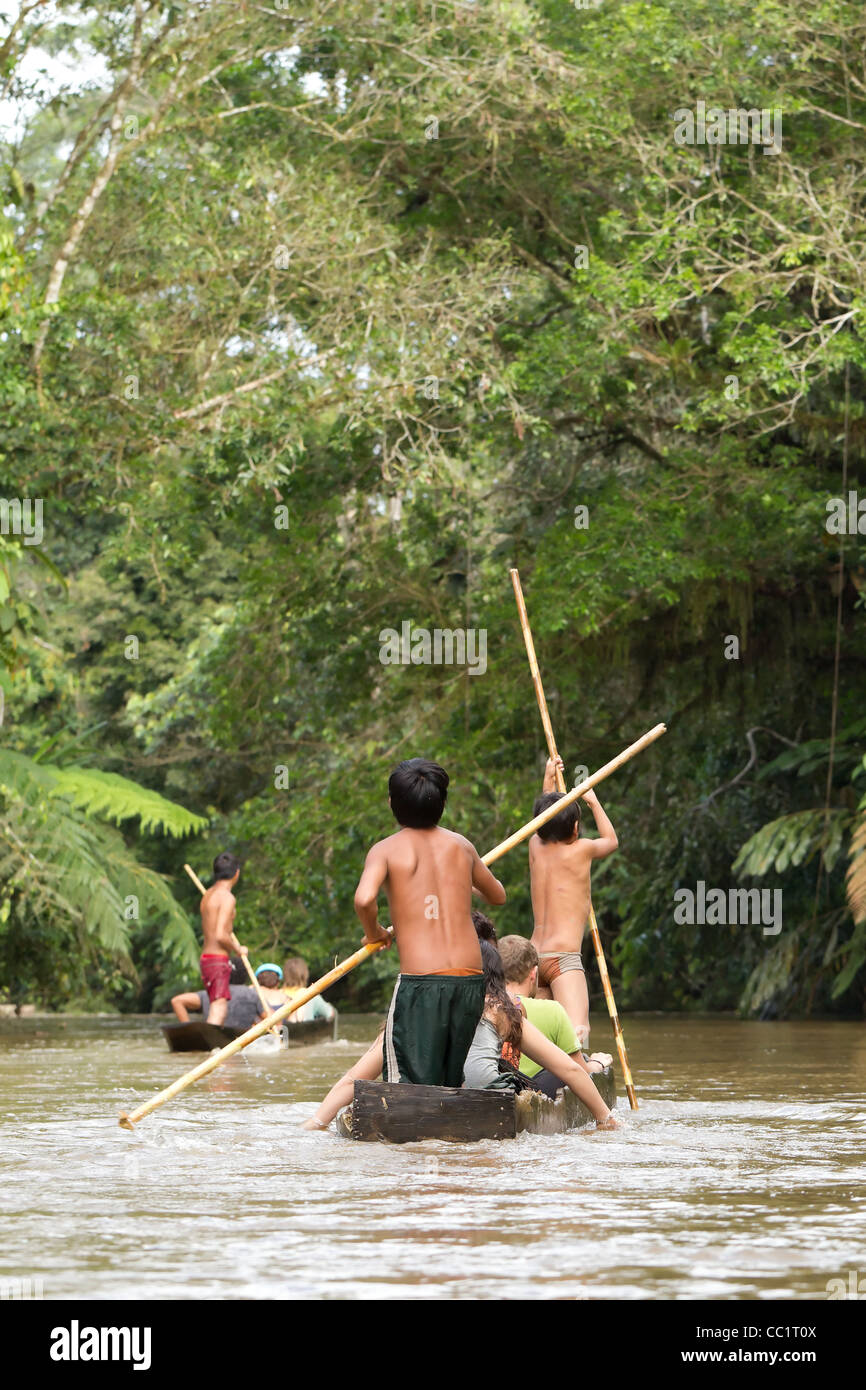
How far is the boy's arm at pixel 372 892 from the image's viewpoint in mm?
8500

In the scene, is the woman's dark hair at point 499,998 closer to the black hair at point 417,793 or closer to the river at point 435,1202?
the river at point 435,1202

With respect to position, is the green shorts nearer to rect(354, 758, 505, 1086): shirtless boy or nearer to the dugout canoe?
rect(354, 758, 505, 1086): shirtless boy

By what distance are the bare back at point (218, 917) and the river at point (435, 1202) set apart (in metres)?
4.83

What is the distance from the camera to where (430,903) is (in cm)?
870

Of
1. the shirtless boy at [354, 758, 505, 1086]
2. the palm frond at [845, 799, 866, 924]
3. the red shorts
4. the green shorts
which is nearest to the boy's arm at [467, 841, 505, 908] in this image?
the shirtless boy at [354, 758, 505, 1086]

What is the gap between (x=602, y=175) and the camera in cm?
2114

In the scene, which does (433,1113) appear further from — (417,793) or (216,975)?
(216,975)

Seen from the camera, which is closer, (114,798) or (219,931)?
(219,931)

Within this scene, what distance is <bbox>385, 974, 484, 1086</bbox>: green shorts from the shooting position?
863 centimetres

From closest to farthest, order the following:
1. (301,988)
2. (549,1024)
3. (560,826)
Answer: (549,1024) < (560,826) < (301,988)

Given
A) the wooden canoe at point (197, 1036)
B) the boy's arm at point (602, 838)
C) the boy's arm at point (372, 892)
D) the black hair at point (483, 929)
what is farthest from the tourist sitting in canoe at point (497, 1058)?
the wooden canoe at point (197, 1036)

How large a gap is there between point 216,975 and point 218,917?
19.7 inches

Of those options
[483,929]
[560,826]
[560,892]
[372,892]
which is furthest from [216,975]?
[372,892]
